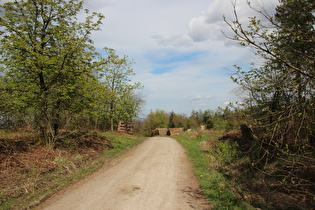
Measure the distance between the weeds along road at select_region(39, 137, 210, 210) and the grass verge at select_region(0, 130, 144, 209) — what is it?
514 mm

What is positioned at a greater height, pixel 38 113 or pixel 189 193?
pixel 38 113

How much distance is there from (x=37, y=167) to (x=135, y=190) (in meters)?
4.05

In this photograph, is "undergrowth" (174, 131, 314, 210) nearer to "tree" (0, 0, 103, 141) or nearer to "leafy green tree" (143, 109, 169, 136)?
"tree" (0, 0, 103, 141)

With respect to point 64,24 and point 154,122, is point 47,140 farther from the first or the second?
point 154,122

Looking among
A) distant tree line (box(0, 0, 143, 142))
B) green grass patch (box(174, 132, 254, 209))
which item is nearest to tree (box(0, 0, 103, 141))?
distant tree line (box(0, 0, 143, 142))

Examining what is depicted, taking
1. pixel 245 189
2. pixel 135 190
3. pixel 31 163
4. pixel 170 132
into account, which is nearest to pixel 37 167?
pixel 31 163

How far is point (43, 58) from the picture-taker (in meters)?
8.61

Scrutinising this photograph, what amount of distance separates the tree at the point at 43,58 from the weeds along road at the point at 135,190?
4.42 metres

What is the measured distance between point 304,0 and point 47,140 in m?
11.4

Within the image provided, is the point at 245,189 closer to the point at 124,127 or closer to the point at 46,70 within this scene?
the point at 46,70

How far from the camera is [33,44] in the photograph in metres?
9.09

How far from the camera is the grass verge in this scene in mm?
5258

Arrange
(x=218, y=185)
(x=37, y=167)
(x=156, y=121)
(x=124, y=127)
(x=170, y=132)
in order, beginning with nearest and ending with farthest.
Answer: (x=218, y=185), (x=37, y=167), (x=170, y=132), (x=124, y=127), (x=156, y=121)

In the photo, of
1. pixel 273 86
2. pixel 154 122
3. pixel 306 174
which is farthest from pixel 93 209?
pixel 154 122
